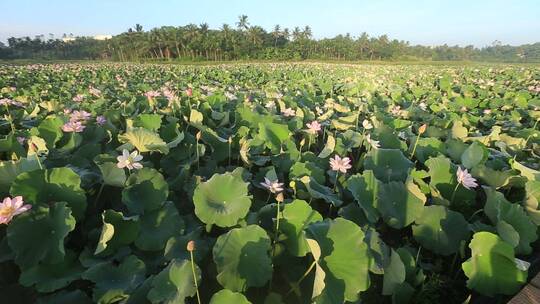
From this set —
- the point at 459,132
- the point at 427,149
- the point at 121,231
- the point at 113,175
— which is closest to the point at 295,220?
the point at 121,231

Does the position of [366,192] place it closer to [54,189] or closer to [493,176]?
[493,176]

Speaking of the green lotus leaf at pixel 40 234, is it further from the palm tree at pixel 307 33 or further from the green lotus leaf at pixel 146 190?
the palm tree at pixel 307 33

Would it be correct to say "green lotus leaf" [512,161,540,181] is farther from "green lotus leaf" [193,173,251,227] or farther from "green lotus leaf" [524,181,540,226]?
"green lotus leaf" [193,173,251,227]

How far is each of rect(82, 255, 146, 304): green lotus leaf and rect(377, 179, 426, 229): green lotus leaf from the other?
1.17 m

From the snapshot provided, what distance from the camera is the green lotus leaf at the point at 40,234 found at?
1.29 meters

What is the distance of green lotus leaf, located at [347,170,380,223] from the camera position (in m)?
1.74

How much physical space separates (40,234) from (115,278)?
349 mm

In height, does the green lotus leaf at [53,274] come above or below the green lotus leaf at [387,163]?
below

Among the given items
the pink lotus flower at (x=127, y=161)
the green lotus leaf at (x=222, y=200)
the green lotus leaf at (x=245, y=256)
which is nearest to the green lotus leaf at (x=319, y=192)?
the green lotus leaf at (x=222, y=200)

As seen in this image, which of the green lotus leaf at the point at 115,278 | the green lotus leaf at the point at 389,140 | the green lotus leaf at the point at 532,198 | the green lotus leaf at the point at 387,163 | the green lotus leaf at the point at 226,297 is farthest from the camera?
the green lotus leaf at the point at 389,140

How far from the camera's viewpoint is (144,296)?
1209mm

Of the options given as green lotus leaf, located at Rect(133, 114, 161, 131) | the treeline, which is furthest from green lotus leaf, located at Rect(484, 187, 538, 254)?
the treeline

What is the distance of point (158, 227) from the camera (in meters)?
1.54

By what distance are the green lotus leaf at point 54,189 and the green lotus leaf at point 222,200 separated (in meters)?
0.50
